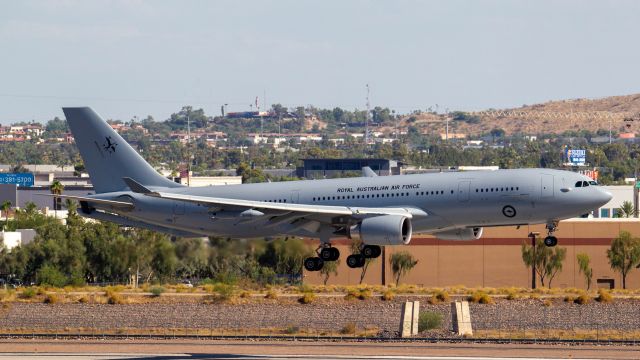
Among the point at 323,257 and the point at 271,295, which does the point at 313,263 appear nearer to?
the point at 323,257

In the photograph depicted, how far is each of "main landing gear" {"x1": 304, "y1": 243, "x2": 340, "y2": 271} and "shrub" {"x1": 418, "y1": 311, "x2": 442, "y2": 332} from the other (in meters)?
8.89

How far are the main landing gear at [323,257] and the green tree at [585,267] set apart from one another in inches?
1667

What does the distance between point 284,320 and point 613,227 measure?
39.7m

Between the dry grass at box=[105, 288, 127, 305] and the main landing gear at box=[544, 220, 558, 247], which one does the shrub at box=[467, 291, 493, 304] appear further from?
the dry grass at box=[105, 288, 127, 305]

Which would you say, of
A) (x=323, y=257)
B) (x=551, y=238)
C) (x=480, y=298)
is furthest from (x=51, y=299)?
(x=551, y=238)

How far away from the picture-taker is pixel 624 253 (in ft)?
386

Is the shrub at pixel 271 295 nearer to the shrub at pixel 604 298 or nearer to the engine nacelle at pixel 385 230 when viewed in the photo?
the engine nacelle at pixel 385 230

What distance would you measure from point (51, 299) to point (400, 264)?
102 ft

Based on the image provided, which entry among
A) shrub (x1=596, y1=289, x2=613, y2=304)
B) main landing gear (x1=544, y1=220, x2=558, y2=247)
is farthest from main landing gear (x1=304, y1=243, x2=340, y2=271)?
shrub (x1=596, y1=289, x2=613, y2=304)

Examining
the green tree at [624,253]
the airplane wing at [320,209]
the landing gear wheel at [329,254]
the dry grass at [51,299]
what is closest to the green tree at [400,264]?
the green tree at [624,253]

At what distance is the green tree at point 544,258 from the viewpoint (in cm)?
11619

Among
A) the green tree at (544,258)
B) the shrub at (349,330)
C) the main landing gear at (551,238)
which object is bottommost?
the shrub at (349,330)

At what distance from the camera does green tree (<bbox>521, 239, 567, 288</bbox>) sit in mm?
116188

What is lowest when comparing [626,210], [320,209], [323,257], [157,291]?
[157,291]
